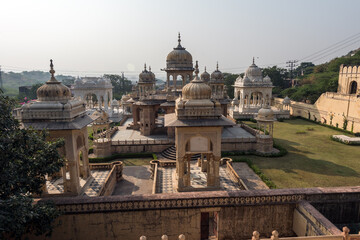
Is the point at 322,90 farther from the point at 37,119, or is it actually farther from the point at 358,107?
the point at 37,119

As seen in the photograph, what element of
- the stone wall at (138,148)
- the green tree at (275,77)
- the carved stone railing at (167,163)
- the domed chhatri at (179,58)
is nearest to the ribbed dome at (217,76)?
the domed chhatri at (179,58)

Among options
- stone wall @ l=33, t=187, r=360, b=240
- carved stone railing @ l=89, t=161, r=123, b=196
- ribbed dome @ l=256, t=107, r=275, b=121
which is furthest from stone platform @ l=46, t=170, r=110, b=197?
ribbed dome @ l=256, t=107, r=275, b=121

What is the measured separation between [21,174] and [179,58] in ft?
77.5

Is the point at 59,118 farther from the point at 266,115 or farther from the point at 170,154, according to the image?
the point at 266,115

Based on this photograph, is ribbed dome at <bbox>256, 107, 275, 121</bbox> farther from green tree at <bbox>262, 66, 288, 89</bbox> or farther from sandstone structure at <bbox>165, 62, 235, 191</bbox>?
green tree at <bbox>262, 66, 288, 89</bbox>

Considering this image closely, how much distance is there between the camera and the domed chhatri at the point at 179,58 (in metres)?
29.4

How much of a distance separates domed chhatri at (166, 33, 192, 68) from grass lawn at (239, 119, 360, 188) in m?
13.9

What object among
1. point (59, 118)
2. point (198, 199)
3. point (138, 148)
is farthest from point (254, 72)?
point (59, 118)

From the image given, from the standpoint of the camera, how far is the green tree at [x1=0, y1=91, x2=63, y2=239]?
7359 millimetres

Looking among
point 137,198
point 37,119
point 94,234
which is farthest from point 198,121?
point 37,119

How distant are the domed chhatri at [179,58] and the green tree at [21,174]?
2163 centimetres

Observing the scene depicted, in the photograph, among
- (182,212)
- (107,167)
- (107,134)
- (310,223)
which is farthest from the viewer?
(107,134)

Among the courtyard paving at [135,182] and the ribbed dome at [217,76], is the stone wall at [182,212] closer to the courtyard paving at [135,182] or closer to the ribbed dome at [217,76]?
the courtyard paving at [135,182]

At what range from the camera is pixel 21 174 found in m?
8.63
